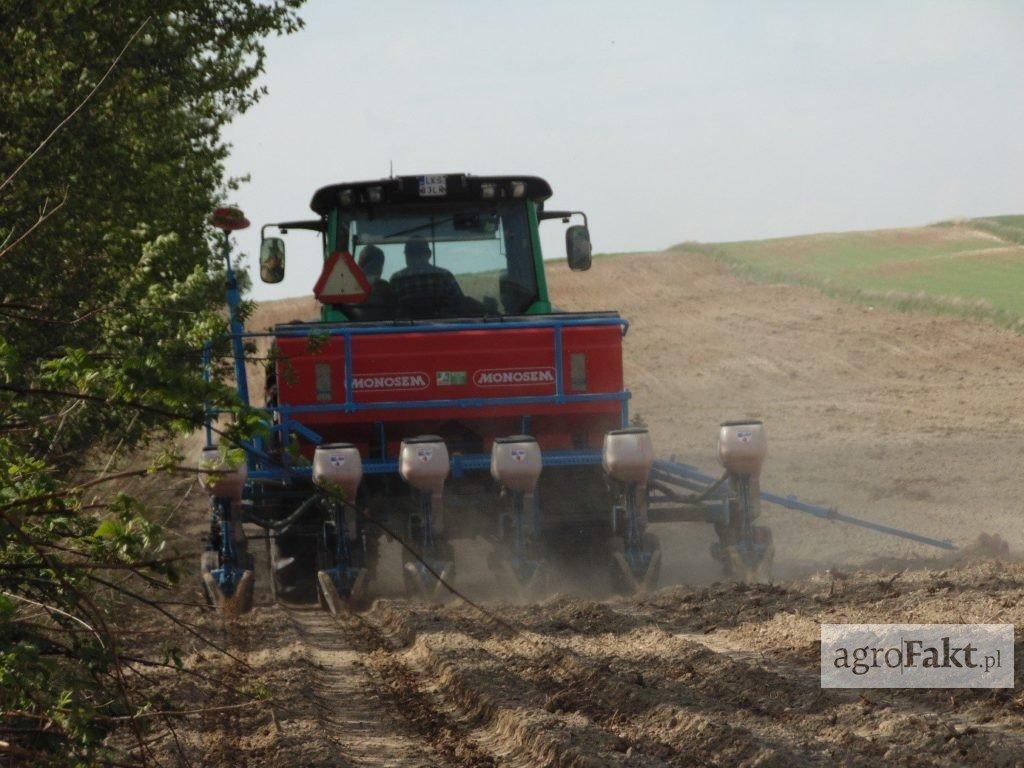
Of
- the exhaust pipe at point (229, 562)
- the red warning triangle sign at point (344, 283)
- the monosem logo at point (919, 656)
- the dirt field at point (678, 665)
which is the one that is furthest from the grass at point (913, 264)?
the monosem logo at point (919, 656)

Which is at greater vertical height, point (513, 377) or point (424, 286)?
point (424, 286)

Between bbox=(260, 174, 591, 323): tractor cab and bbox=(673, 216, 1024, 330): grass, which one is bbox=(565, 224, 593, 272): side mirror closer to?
bbox=(260, 174, 591, 323): tractor cab

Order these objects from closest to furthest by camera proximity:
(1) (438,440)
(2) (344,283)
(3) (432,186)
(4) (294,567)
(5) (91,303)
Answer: (5) (91,303), (1) (438,440), (4) (294,567), (2) (344,283), (3) (432,186)

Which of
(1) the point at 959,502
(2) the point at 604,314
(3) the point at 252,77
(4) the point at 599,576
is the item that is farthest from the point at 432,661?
(3) the point at 252,77

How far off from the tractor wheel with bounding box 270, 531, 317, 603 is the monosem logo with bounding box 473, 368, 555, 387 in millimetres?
1671

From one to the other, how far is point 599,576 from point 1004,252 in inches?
1581

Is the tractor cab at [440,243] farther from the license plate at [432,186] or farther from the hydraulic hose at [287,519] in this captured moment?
the hydraulic hose at [287,519]

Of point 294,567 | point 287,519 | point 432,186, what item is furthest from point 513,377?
point 294,567

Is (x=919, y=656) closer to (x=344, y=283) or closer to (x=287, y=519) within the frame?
(x=287, y=519)

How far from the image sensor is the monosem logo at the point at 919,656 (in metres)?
5.96

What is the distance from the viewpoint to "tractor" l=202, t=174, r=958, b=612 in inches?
383

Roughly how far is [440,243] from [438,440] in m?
2.28

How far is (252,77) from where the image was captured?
17.4 metres

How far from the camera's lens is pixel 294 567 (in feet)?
33.8
